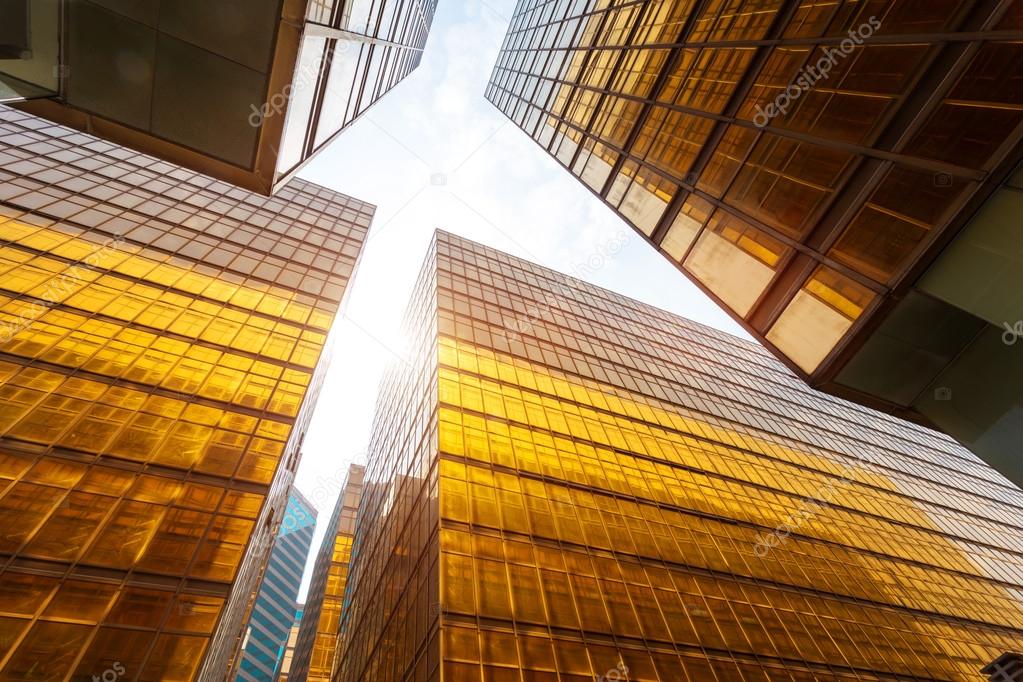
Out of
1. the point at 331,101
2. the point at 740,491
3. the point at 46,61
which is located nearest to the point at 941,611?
the point at 740,491

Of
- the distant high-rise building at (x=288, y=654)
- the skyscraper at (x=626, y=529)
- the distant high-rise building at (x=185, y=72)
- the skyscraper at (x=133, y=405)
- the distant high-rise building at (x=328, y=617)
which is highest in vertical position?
the distant high-rise building at (x=185, y=72)

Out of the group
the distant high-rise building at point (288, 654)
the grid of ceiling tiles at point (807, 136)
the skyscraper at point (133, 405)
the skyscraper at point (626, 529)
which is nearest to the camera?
the grid of ceiling tiles at point (807, 136)

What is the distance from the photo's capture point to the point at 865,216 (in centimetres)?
610

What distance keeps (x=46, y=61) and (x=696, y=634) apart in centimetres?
2172

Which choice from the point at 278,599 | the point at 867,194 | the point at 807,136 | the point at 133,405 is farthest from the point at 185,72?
the point at 278,599

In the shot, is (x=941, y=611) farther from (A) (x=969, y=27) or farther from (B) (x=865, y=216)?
(A) (x=969, y=27)

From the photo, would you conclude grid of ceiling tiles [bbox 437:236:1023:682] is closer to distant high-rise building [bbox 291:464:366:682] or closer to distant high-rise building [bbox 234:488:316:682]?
distant high-rise building [bbox 291:464:366:682]

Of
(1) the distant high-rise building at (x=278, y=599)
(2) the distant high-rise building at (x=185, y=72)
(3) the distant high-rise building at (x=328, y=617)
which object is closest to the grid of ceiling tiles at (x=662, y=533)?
(2) the distant high-rise building at (x=185, y=72)

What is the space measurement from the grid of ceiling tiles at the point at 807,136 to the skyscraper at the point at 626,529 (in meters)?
11.1

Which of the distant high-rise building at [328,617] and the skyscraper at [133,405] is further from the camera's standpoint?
the distant high-rise building at [328,617]

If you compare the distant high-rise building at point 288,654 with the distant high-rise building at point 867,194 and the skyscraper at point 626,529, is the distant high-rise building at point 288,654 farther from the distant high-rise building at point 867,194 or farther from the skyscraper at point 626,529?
the distant high-rise building at point 867,194

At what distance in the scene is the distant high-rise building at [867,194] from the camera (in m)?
4.87

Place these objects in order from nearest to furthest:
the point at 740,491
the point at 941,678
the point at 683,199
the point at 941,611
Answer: the point at 683,199 < the point at 941,678 < the point at 941,611 < the point at 740,491

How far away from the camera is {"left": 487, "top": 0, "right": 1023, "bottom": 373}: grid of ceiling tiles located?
5.08 meters
